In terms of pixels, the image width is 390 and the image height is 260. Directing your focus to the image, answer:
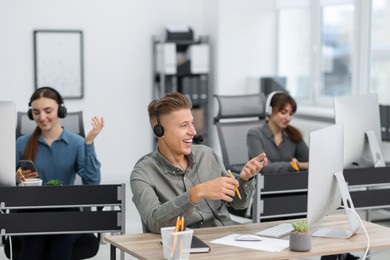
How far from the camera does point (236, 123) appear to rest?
539 centimetres

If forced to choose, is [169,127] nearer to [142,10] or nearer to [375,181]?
[375,181]

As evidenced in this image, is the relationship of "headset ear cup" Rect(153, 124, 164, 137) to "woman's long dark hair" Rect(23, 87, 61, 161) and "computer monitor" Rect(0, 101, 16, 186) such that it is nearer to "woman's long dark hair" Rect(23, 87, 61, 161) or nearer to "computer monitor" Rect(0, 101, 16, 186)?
"computer monitor" Rect(0, 101, 16, 186)

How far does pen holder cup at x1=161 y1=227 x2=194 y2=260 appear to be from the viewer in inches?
97.2

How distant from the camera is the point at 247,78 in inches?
324

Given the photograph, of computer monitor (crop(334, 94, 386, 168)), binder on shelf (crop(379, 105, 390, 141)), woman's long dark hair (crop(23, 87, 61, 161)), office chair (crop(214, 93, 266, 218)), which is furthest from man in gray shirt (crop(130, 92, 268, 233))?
binder on shelf (crop(379, 105, 390, 141))

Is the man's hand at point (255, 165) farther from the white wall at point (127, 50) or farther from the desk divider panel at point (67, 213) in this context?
the white wall at point (127, 50)

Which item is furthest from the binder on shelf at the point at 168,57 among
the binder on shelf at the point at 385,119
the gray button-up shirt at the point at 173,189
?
the gray button-up shirt at the point at 173,189

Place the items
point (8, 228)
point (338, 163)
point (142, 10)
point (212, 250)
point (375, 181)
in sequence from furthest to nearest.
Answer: point (142, 10) < point (375, 181) < point (8, 228) < point (338, 163) < point (212, 250)

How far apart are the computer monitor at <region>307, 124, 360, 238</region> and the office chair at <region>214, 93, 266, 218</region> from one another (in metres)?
2.22

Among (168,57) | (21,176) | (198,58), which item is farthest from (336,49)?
(21,176)

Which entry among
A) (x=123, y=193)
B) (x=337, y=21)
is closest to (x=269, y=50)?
(x=337, y=21)

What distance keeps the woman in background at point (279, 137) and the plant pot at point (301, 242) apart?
2.06 metres

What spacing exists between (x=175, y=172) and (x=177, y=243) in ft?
2.13

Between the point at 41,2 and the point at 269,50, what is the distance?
2.57 m
